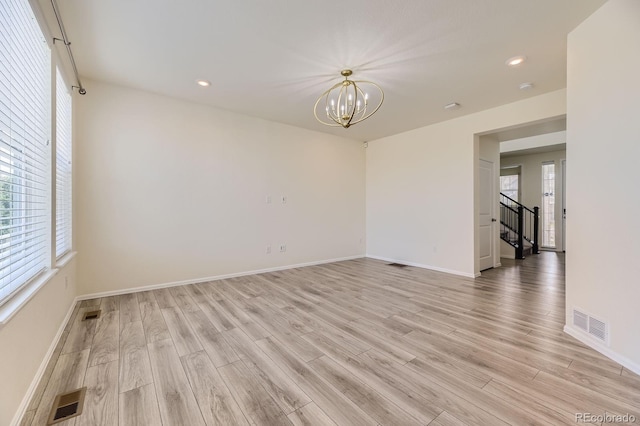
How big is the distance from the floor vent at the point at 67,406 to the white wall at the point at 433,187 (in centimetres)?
490

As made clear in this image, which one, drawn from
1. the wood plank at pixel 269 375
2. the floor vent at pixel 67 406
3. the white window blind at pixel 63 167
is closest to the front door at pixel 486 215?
the wood plank at pixel 269 375

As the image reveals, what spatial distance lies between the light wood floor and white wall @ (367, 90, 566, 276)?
143cm

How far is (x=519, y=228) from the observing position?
640cm

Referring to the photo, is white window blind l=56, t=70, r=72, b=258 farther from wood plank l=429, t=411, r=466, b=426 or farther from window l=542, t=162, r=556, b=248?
window l=542, t=162, r=556, b=248

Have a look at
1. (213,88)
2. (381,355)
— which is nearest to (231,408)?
(381,355)

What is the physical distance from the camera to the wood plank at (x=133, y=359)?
5.87 ft

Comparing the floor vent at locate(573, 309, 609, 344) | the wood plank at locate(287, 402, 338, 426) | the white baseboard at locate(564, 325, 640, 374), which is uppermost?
the floor vent at locate(573, 309, 609, 344)

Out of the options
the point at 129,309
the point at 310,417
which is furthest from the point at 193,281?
the point at 310,417

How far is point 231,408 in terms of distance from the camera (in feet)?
5.09

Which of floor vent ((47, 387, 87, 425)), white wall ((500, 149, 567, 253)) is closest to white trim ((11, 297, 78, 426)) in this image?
floor vent ((47, 387, 87, 425))

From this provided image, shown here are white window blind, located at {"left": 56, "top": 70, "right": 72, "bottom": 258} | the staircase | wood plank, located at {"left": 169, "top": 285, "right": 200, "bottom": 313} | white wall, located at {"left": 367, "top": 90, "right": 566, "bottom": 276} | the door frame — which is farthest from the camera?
the staircase

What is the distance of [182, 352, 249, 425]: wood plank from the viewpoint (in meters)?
1.48

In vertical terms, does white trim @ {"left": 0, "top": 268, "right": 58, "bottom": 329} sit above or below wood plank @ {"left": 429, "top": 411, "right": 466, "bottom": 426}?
above

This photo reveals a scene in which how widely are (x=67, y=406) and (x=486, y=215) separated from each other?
6.16 meters
